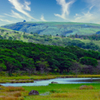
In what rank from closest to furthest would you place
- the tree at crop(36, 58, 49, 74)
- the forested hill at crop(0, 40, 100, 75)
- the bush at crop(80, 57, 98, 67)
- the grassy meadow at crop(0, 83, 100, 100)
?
the grassy meadow at crop(0, 83, 100, 100)
the forested hill at crop(0, 40, 100, 75)
the tree at crop(36, 58, 49, 74)
the bush at crop(80, 57, 98, 67)

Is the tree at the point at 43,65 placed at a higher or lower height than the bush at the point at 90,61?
lower

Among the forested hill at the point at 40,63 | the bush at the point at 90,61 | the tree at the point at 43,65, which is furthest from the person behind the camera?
the bush at the point at 90,61

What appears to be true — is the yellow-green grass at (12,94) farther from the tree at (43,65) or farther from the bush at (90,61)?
the bush at (90,61)

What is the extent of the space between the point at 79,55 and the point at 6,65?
2430 inches

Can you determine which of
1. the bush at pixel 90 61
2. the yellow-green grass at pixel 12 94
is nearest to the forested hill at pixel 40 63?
the bush at pixel 90 61

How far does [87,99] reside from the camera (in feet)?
67.9

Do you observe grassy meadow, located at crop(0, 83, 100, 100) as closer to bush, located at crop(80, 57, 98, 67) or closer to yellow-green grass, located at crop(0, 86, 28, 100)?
yellow-green grass, located at crop(0, 86, 28, 100)

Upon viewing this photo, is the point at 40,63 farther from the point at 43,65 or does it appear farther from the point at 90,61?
the point at 90,61

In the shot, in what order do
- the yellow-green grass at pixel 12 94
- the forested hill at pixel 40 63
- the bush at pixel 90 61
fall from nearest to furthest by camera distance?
the yellow-green grass at pixel 12 94 → the forested hill at pixel 40 63 → the bush at pixel 90 61

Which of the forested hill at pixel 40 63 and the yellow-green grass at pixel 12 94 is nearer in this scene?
the yellow-green grass at pixel 12 94

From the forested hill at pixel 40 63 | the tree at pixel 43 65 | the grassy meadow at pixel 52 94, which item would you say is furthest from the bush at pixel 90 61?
the grassy meadow at pixel 52 94

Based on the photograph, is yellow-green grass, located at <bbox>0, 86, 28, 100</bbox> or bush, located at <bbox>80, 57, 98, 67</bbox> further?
bush, located at <bbox>80, 57, 98, 67</bbox>

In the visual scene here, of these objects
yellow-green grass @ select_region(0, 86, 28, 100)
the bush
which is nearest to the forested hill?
the bush

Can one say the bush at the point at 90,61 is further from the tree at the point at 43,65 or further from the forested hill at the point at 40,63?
the tree at the point at 43,65
